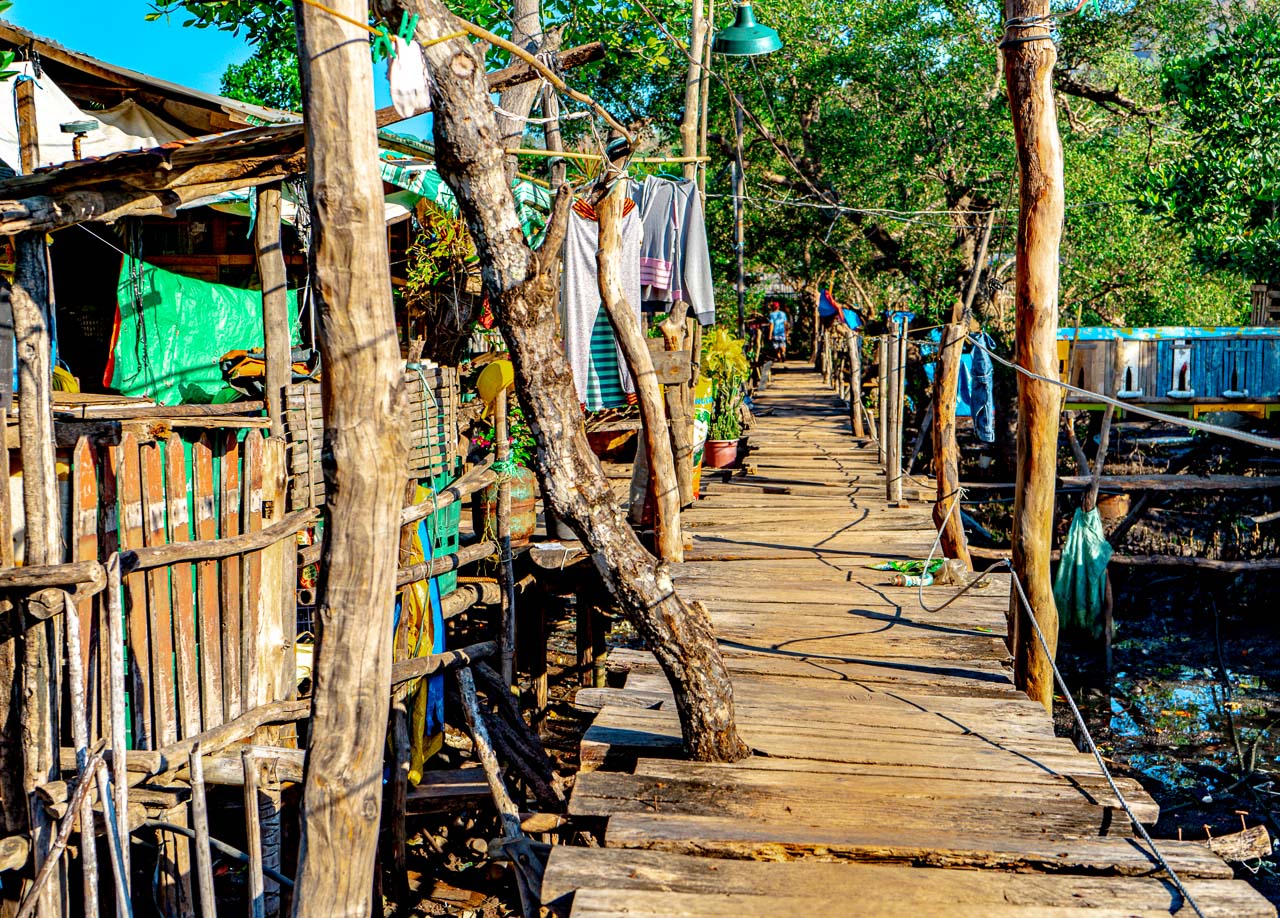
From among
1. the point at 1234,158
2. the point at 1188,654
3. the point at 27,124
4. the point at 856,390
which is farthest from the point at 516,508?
the point at 1188,654

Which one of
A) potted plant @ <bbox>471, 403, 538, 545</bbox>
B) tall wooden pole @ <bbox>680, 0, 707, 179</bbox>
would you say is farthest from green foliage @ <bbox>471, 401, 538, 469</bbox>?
tall wooden pole @ <bbox>680, 0, 707, 179</bbox>

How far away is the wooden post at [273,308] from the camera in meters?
7.15

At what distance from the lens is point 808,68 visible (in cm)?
2012

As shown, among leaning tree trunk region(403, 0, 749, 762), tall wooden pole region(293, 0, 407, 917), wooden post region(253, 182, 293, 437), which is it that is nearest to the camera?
tall wooden pole region(293, 0, 407, 917)

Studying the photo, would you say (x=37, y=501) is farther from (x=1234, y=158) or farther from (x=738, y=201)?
(x=738, y=201)

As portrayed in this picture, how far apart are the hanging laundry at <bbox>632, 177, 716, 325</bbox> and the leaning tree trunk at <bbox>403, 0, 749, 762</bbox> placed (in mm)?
5821

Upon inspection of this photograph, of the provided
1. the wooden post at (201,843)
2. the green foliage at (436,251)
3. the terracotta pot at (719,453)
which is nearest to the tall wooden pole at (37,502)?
the wooden post at (201,843)

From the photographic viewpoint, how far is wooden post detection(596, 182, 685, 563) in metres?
7.16

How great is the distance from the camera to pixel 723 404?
13.1 meters

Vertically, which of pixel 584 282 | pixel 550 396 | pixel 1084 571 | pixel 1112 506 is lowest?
pixel 1084 571

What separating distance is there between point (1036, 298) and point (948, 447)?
7.56 ft

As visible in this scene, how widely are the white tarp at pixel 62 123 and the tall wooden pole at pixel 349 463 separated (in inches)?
182

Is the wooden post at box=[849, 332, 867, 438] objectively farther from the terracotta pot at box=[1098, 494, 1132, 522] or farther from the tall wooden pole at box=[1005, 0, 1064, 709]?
the tall wooden pole at box=[1005, 0, 1064, 709]

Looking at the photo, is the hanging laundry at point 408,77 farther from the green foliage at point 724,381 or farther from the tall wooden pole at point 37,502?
the green foliage at point 724,381
